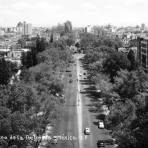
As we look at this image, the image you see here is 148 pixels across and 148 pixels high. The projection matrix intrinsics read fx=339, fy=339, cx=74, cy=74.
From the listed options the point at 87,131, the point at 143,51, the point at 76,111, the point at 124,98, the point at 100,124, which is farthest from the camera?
the point at 143,51


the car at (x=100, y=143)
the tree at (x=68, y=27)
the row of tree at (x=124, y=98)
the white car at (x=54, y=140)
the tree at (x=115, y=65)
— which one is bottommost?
the car at (x=100, y=143)

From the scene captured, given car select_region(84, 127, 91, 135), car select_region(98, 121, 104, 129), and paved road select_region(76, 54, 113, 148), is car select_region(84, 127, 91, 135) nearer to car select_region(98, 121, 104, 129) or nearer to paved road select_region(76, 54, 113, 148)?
paved road select_region(76, 54, 113, 148)

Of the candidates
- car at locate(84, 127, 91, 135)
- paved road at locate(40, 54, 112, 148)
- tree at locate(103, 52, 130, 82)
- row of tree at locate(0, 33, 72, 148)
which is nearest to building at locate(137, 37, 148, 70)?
tree at locate(103, 52, 130, 82)

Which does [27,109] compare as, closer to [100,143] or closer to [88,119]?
[100,143]

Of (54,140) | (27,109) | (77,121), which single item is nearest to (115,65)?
(77,121)

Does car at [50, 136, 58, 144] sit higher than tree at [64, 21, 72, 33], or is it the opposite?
tree at [64, 21, 72, 33]

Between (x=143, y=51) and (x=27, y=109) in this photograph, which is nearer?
(x=27, y=109)

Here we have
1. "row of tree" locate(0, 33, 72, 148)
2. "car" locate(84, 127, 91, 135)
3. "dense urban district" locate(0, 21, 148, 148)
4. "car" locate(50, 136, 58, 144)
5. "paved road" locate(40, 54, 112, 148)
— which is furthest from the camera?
"car" locate(84, 127, 91, 135)

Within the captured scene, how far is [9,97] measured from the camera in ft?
68.1

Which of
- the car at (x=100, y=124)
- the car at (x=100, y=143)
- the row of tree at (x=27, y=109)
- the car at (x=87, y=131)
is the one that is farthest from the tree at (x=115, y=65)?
the car at (x=100, y=143)

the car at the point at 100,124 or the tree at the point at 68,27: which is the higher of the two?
the tree at the point at 68,27

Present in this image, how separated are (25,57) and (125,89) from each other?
85.7 feet

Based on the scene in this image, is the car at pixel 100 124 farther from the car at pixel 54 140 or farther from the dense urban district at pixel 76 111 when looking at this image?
the car at pixel 54 140

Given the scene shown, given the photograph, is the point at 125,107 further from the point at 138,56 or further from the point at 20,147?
the point at 138,56
